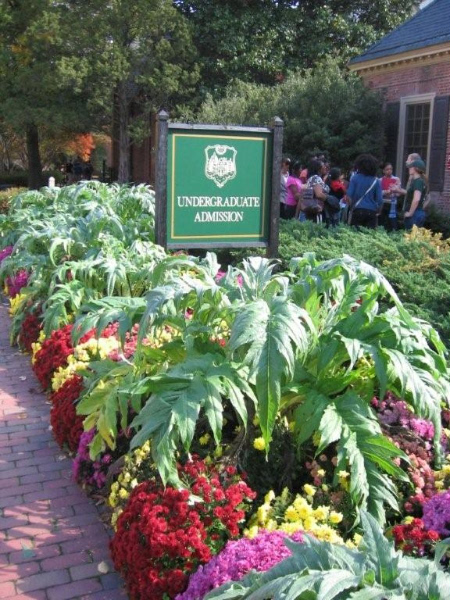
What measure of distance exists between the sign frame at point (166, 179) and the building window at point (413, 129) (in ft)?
32.9

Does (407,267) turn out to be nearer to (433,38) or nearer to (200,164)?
(200,164)

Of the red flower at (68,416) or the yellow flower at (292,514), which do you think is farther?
the red flower at (68,416)

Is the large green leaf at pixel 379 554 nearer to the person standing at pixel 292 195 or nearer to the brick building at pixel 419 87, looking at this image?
the person standing at pixel 292 195

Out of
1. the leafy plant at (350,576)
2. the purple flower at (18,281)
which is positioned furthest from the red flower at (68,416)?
the purple flower at (18,281)

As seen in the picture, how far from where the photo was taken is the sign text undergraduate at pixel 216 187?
20.5 feet

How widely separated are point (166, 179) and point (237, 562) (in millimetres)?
4144

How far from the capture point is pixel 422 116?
1627 cm

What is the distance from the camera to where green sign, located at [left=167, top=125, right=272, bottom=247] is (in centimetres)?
628

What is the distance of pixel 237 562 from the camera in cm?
261

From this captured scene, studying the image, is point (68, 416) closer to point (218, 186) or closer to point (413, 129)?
point (218, 186)

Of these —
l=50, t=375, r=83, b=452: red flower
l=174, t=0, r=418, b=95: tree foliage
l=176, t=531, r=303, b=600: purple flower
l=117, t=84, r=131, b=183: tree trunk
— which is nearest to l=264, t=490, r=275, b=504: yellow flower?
l=176, t=531, r=303, b=600: purple flower

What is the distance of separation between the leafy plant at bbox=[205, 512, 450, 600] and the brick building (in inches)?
539

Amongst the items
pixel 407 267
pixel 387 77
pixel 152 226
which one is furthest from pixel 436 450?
pixel 387 77

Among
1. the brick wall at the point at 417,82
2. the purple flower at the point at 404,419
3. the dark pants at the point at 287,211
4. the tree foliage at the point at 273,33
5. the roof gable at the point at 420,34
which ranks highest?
the tree foliage at the point at 273,33
